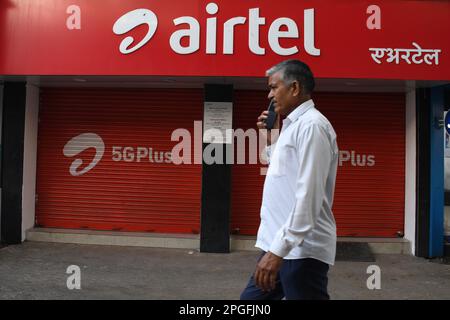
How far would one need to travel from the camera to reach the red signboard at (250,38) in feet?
21.6

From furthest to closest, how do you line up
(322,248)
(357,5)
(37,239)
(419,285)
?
(37,239) → (357,5) → (419,285) → (322,248)

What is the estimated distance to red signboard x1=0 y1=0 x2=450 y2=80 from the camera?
21.6ft

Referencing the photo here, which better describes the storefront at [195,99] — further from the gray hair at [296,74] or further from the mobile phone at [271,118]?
the gray hair at [296,74]

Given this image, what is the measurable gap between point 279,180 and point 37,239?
6.23m

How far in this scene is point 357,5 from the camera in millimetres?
6613

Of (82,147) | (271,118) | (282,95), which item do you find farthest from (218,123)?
(282,95)

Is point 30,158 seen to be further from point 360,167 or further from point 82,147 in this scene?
point 360,167

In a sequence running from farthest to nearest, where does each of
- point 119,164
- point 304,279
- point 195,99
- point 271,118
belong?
point 119,164, point 195,99, point 271,118, point 304,279

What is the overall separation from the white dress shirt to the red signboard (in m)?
4.02

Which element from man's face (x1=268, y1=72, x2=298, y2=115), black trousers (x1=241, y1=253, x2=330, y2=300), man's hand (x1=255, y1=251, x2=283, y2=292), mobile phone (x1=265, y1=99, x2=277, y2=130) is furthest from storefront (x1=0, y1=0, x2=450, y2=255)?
man's hand (x1=255, y1=251, x2=283, y2=292)

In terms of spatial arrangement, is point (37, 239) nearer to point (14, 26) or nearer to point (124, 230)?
point (124, 230)

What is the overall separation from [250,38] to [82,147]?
3.40 metres

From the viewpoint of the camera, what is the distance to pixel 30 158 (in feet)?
26.0
